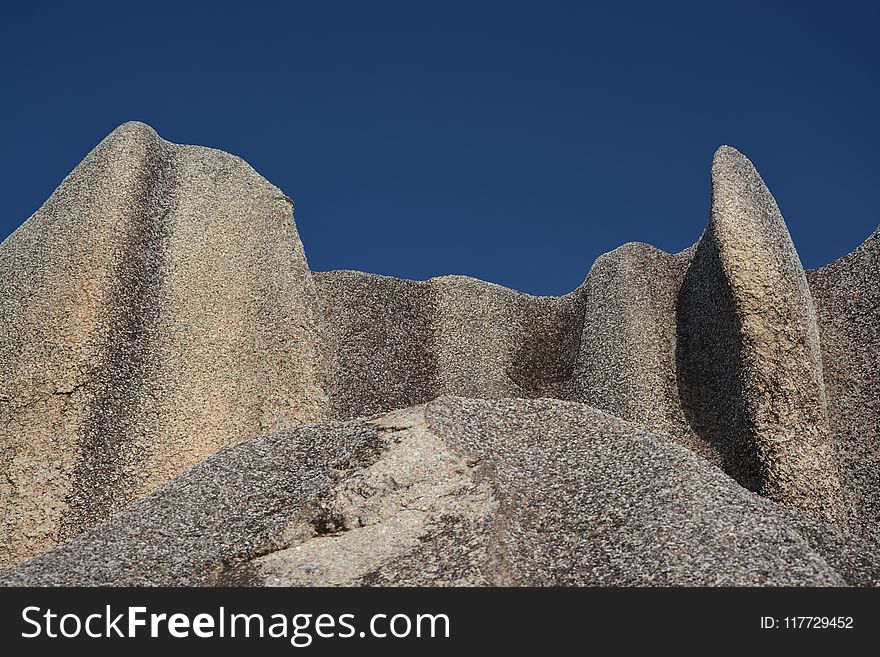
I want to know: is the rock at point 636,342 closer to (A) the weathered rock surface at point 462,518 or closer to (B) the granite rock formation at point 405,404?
(B) the granite rock formation at point 405,404

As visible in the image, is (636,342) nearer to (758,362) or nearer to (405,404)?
(758,362)

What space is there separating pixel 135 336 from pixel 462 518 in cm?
1221

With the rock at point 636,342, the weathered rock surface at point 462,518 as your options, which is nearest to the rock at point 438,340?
the rock at point 636,342

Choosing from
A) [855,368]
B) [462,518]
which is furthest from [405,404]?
[462,518]

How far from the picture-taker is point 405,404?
88.7 ft

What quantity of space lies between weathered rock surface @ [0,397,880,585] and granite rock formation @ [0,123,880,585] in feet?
0.18

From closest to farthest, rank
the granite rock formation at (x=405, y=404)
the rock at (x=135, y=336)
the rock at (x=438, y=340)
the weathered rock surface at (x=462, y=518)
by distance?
the weathered rock surface at (x=462, y=518) < the granite rock formation at (x=405, y=404) < the rock at (x=135, y=336) < the rock at (x=438, y=340)

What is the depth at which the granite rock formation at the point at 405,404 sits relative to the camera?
13.2m

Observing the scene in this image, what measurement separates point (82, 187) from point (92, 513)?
35.0 ft

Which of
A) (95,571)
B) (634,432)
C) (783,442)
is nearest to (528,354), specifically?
(783,442)

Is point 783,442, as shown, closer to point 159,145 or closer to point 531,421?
point 531,421

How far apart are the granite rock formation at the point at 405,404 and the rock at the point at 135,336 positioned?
0.23 feet

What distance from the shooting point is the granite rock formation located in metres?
13.2

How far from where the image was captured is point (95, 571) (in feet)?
46.0
